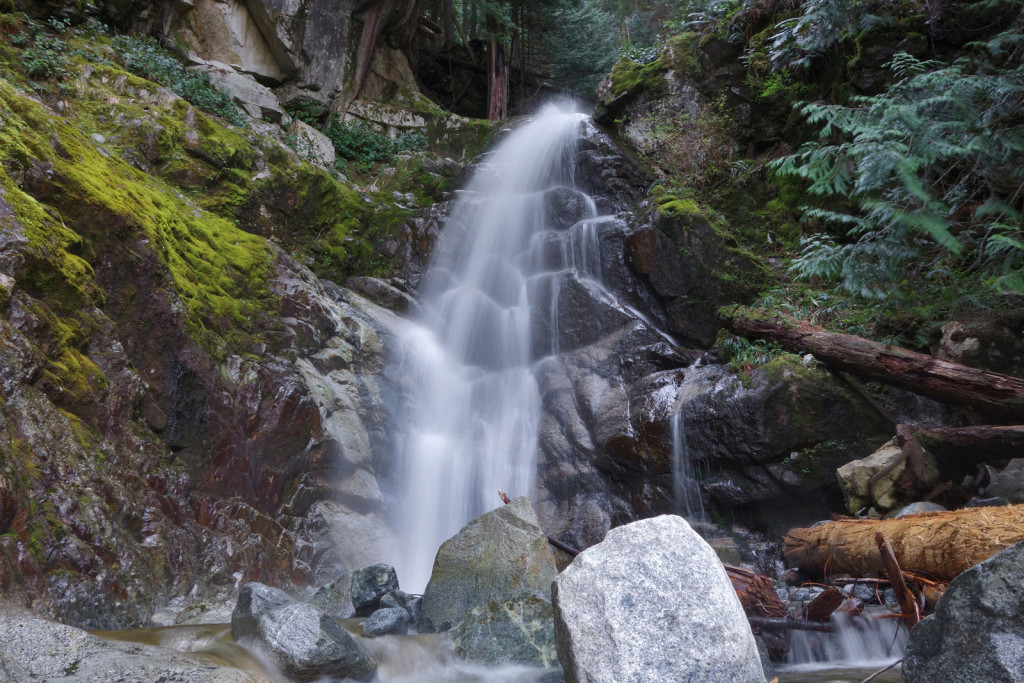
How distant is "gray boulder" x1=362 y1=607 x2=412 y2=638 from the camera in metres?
4.79

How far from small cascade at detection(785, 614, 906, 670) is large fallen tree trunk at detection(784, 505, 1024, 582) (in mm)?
470

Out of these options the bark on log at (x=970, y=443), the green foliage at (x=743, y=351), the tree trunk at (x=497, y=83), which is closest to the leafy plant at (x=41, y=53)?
the green foliage at (x=743, y=351)

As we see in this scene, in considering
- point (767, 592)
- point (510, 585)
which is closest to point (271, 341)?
point (510, 585)

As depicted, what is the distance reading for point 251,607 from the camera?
394cm

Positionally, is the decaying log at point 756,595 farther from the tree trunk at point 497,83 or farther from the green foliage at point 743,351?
the tree trunk at point 497,83

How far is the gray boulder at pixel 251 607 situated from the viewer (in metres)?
3.88

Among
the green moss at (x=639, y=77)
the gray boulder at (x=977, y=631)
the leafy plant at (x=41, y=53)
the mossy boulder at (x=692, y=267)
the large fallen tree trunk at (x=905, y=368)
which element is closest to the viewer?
the gray boulder at (x=977, y=631)

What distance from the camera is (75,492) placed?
166 inches

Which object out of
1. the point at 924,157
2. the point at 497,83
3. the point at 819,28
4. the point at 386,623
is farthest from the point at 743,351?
the point at 497,83

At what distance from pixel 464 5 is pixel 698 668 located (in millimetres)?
22810

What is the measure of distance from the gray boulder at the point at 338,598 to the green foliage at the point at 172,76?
29.2 ft

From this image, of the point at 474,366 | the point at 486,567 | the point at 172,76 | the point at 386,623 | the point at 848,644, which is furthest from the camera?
the point at 172,76

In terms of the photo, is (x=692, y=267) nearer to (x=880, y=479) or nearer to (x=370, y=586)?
(x=880, y=479)

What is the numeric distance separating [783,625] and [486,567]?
2437 millimetres
